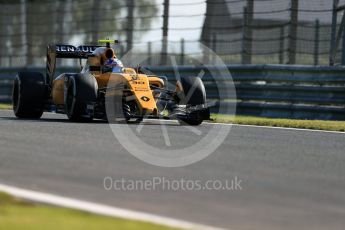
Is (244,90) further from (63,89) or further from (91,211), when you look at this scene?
(91,211)

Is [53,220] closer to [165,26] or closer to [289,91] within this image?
[289,91]

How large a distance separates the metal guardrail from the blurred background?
0.24 m

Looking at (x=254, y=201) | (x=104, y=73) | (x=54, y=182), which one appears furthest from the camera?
(x=104, y=73)

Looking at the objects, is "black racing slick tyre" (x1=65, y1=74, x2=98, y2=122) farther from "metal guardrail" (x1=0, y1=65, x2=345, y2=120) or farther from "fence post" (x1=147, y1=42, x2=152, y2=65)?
"fence post" (x1=147, y1=42, x2=152, y2=65)

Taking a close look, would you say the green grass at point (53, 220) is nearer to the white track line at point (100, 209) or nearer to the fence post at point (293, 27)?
the white track line at point (100, 209)

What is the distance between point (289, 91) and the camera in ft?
60.6

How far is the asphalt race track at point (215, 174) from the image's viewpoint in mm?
6031

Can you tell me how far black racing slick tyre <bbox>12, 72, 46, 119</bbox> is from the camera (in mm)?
15828

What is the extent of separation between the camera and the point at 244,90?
64.0 ft

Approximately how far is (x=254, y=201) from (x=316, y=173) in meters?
1.88

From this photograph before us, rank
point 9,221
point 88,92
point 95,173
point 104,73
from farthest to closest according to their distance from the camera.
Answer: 1. point 104,73
2. point 88,92
3. point 95,173
4. point 9,221

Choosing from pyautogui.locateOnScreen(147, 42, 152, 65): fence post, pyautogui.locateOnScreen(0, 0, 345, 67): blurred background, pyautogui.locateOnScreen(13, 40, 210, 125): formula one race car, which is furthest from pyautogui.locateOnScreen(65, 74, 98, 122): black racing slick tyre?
pyautogui.locateOnScreen(147, 42, 152, 65): fence post

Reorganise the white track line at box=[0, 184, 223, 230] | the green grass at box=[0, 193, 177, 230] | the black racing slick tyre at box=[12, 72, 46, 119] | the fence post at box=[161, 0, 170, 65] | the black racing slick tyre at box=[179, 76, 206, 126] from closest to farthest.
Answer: the green grass at box=[0, 193, 177, 230]
the white track line at box=[0, 184, 223, 230]
the black racing slick tyre at box=[179, 76, 206, 126]
the black racing slick tyre at box=[12, 72, 46, 119]
the fence post at box=[161, 0, 170, 65]

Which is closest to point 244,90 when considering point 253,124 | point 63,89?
point 253,124
